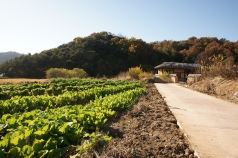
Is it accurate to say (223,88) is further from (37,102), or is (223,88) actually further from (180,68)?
(180,68)

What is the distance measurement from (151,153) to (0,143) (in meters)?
1.80

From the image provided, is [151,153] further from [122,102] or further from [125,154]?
[122,102]

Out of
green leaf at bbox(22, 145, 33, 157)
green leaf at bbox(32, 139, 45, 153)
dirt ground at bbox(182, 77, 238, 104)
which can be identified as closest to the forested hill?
dirt ground at bbox(182, 77, 238, 104)

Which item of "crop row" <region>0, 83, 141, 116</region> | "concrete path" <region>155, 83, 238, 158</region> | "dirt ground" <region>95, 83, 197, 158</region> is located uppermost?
"crop row" <region>0, 83, 141, 116</region>

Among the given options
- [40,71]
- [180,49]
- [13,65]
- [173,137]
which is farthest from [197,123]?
[180,49]

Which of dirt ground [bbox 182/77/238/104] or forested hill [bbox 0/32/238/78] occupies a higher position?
forested hill [bbox 0/32/238/78]

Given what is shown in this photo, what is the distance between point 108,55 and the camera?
47.3 meters

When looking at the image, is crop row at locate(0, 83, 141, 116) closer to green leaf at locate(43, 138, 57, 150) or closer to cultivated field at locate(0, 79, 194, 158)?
cultivated field at locate(0, 79, 194, 158)

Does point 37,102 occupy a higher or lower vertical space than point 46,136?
lower

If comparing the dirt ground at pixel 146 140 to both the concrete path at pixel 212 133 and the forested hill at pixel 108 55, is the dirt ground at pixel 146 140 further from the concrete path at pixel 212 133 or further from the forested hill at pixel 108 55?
the forested hill at pixel 108 55

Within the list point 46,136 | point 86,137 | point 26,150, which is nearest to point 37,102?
point 86,137

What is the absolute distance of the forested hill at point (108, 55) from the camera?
41.2 m

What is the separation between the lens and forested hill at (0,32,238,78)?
1623 inches

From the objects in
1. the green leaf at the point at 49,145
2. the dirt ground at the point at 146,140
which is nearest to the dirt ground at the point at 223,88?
the dirt ground at the point at 146,140
